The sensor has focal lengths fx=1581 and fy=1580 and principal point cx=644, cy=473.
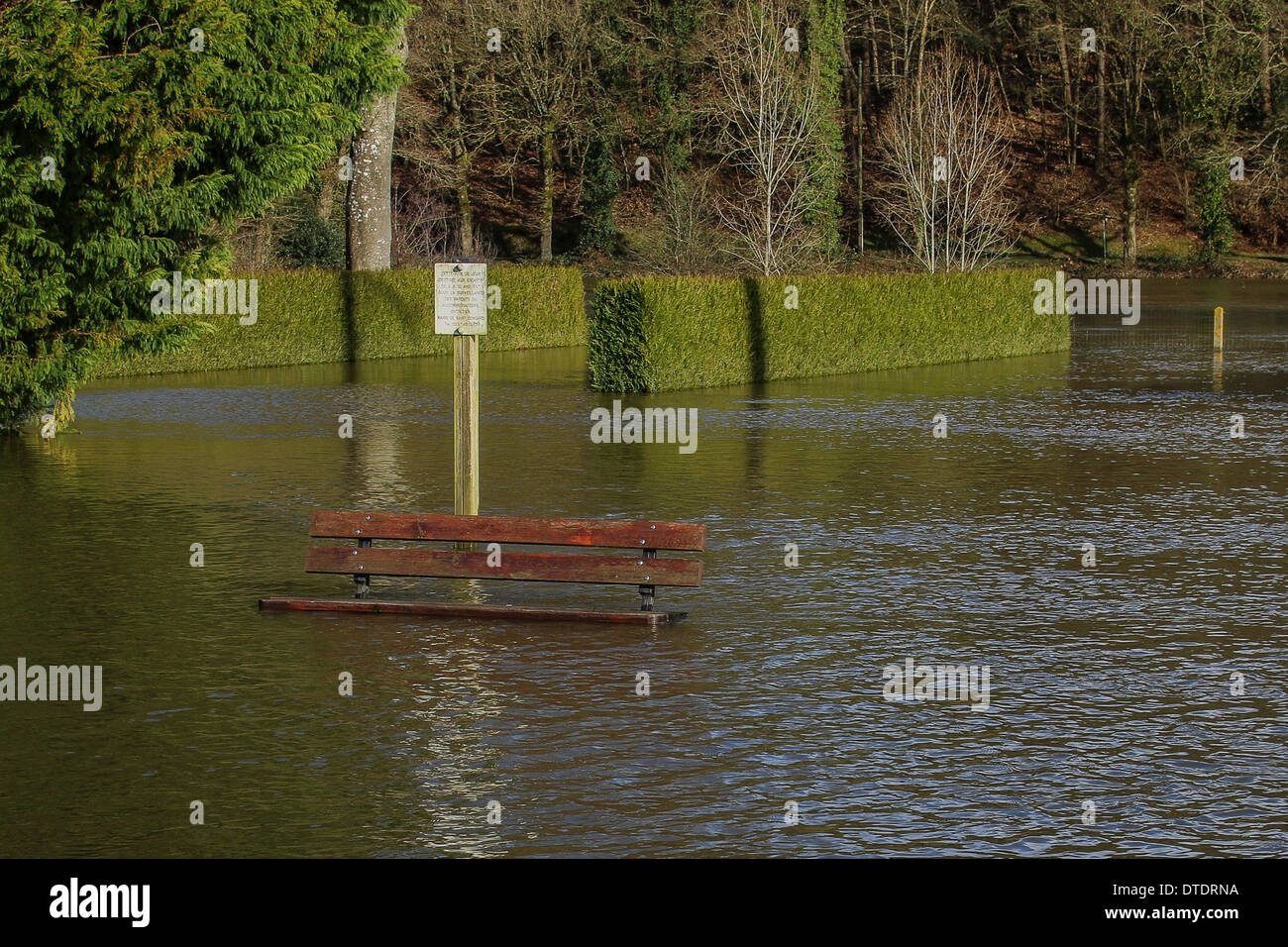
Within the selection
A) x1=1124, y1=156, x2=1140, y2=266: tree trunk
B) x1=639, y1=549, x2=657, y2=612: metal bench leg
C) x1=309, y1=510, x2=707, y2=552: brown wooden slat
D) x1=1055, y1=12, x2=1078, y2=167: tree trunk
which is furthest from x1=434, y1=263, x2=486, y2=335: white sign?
x1=1055, y1=12, x2=1078, y2=167: tree trunk

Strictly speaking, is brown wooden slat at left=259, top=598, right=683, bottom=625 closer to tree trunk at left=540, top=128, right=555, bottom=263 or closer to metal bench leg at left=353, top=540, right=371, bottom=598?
metal bench leg at left=353, top=540, right=371, bottom=598

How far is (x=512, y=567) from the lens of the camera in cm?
1126

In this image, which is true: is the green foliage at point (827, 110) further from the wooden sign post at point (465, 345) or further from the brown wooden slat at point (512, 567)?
the brown wooden slat at point (512, 567)

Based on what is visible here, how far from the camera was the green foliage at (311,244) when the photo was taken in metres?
43.9

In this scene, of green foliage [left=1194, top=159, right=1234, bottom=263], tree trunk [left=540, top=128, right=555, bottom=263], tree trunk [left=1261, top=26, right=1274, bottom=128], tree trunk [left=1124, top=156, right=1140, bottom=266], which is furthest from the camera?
tree trunk [left=1124, top=156, right=1140, bottom=266]

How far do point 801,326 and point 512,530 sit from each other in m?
19.8

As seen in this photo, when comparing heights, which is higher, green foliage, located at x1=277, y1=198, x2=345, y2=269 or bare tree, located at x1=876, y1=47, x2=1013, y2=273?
bare tree, located at x1=876, y1=47, x2=1013, y2=273

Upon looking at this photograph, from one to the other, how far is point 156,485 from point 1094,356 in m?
24.9

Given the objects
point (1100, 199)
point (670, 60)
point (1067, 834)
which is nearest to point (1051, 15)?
point (1100, 199)

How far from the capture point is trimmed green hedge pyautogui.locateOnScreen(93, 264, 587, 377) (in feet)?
106

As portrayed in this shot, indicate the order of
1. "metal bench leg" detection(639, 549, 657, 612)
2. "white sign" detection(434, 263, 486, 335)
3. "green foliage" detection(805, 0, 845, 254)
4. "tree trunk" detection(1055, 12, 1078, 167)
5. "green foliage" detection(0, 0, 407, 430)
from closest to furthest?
"metal bench leg" detection(639, 549, 657, 612) → "white sign" detection(434, 263, 486, 335) → "green foliage" detection(0, 0, 407, 430) → "green foliage" detection(805, 0, 845, 254) → "tree trunk" detection(1055, 12, 1078, 167)
